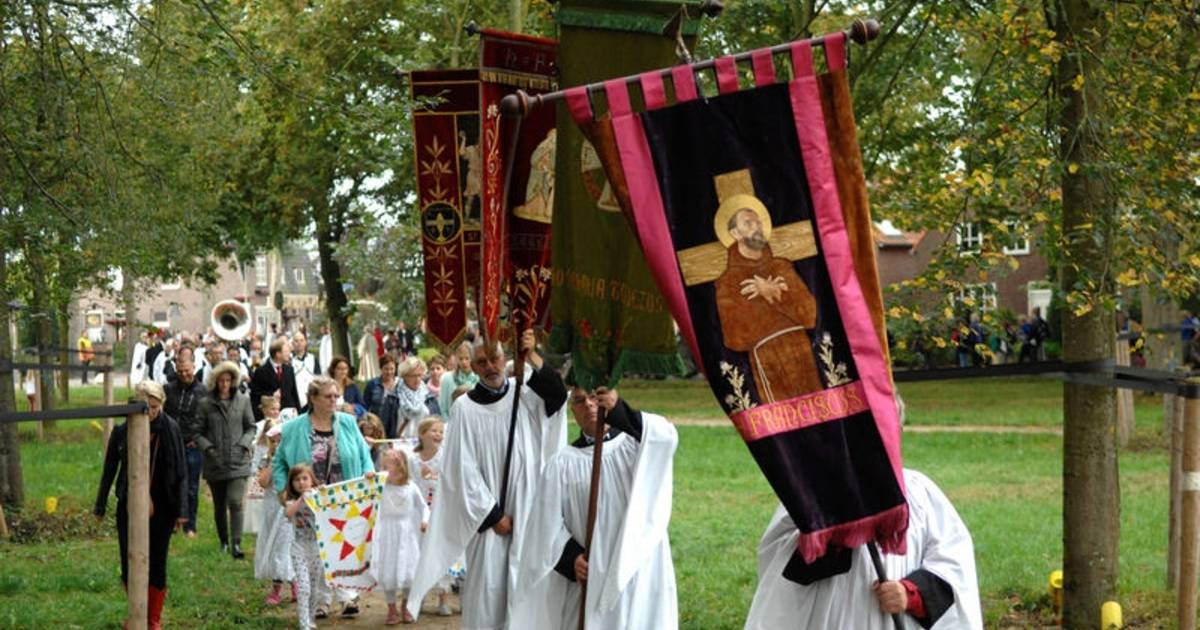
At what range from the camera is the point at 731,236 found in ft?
19.7

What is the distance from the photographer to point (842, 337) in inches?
237

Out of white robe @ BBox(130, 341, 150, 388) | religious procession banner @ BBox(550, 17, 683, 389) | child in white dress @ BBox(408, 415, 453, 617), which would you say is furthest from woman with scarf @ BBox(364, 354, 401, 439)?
white robe @ BBox(130, 341, 150, 388)

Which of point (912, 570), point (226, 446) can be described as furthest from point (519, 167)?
point (226, 446)

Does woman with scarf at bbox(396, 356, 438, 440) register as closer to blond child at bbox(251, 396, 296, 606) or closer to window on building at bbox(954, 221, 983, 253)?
blond child at bbox(251, 396, 296, 606)

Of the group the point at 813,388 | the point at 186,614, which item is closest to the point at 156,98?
the point at 186,614

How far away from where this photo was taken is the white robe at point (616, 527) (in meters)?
9.59

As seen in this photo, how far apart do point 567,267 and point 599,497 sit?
202 centimetres

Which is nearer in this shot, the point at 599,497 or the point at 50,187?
the point at 599,497

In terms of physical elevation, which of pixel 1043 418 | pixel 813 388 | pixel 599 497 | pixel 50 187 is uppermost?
pixel 50 187

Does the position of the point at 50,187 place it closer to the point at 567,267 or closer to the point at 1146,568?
the point at 567,267

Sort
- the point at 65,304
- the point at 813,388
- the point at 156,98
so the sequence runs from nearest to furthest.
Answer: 1. the point at 813,388
2. the point at 156,98
3. the point at 65,304

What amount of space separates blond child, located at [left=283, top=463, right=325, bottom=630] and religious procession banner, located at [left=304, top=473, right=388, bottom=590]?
10cm

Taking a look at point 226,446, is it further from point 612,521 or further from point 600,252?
point 600,252

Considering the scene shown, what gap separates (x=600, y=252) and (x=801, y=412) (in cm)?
213
